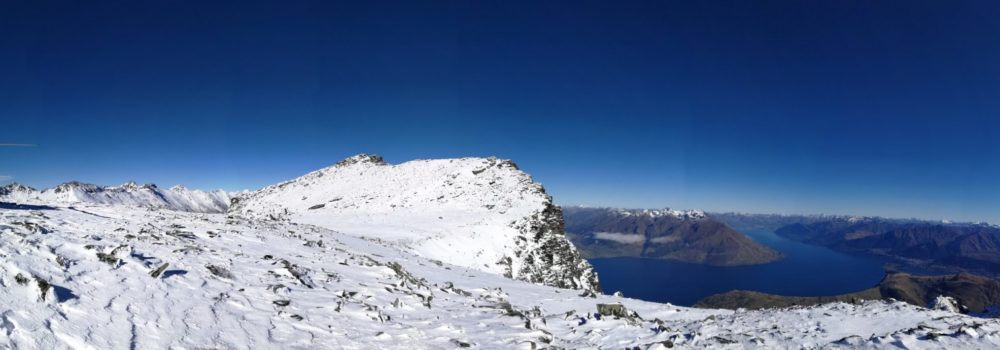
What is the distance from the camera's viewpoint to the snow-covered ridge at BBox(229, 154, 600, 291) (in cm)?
3666

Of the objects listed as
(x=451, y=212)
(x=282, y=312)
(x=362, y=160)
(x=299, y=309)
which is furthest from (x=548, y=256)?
(x=362, y=160)

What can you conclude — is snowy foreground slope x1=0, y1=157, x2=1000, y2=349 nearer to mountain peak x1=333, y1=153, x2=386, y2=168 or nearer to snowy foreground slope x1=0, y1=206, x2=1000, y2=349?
snowy foreground slope x1=0, y1=206, x2=1000, y2=349

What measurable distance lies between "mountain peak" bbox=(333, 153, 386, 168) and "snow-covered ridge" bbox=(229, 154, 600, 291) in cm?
494

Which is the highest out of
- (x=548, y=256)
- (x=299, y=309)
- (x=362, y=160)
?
(x=362, y=160)

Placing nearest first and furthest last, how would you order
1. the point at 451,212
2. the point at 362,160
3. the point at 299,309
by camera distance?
the point at 299,309 < the point at 451,212 < the point at 362,160

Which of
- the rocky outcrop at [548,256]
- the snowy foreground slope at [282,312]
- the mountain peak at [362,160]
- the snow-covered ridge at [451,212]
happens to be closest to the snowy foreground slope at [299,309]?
the snowy foreground slope at [282,312]

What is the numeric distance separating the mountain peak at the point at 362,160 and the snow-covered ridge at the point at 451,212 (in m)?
4.94

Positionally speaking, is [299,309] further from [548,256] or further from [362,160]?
[362,160]

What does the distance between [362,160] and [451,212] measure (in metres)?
36.7

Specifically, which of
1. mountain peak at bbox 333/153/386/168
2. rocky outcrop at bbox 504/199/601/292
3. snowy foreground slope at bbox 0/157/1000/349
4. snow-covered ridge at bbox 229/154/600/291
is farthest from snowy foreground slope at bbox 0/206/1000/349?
mountain peak at bbox 333/153/386/168

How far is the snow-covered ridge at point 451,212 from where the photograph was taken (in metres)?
36.7

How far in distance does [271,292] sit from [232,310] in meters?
1.86

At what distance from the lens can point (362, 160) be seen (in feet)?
253

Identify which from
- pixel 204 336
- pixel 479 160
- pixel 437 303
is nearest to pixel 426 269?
pixel 437 303
